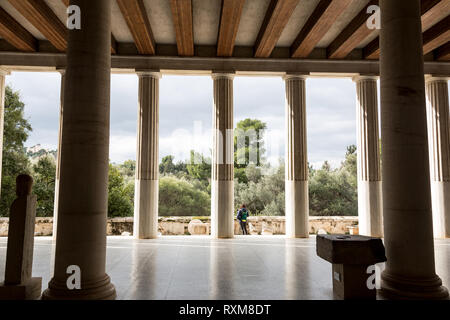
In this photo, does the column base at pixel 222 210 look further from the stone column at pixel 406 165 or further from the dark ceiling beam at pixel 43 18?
the dark ceiling beam at pixel 43 18

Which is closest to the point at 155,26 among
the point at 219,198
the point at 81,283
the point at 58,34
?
the point at 58,34

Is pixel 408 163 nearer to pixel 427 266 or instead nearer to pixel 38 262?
pixel 427 266

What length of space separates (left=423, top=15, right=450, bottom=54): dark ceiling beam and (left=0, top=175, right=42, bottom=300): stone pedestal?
37.8 metres

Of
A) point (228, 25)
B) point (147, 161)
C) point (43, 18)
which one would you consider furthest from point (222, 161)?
point (43, 18)

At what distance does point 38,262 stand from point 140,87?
71.1ft

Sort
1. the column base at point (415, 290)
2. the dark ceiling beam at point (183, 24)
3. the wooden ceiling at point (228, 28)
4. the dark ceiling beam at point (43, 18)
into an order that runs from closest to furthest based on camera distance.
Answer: the column base at point (415, 290), the dark ceiling beam at point (43, 18), the dark ceiling beam at point (183, 24), the wooden ceiling at point (228, 28)


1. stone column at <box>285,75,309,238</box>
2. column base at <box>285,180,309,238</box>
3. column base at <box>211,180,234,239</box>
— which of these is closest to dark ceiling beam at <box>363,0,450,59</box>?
stone column at <box>285,75,309,238</box>

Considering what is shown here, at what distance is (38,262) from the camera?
73.6 ft

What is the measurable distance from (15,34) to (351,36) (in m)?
34.3

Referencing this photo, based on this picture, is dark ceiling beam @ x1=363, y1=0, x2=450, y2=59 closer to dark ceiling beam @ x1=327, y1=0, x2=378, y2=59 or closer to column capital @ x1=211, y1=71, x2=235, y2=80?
dark ceiling beam @ x1=327, y1=0, x2=378, y2=59

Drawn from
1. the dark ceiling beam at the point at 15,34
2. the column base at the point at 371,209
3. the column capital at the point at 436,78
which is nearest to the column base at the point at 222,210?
the column base at the point at 371,209

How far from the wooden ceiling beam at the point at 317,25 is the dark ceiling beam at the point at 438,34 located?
11368 millimetres

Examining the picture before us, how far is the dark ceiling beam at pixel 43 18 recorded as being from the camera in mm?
26672

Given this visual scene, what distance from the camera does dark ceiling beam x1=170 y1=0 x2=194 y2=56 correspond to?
26.9 meters
